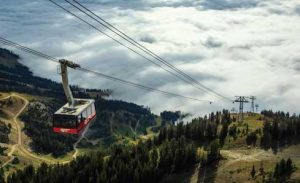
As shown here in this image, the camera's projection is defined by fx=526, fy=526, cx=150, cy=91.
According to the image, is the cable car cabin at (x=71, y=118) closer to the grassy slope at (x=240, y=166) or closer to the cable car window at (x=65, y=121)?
the cable car window at (x=65, y=121)

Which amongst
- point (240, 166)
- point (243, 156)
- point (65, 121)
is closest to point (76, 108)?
point (65, 121)

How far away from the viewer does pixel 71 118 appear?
292 ft

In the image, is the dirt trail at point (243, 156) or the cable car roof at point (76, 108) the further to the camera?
the dirt trail at point (243, 156)

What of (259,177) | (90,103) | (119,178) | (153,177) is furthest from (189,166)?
(90,103)

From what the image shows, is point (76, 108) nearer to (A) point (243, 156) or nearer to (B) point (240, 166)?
(B) point (240, 166)

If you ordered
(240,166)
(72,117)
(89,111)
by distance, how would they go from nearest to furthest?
(72,117) → (89,111) → (240,166)

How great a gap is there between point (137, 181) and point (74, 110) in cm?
10816

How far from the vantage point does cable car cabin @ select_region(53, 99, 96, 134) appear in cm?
8869

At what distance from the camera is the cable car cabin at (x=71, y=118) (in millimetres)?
88688

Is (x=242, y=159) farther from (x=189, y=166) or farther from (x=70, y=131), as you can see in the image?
(x=70, y=131)

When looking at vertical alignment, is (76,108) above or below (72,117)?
above

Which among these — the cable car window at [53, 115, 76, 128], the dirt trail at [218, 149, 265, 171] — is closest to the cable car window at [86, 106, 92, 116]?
the cable car window at [53, 115, 76, 128]

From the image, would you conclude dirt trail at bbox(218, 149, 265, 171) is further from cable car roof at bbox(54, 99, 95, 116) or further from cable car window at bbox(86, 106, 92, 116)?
cable car roof at bbox(54, 99, 95, 116)

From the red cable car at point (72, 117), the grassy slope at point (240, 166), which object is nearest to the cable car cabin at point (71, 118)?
the red cable car at point (72, 117)
